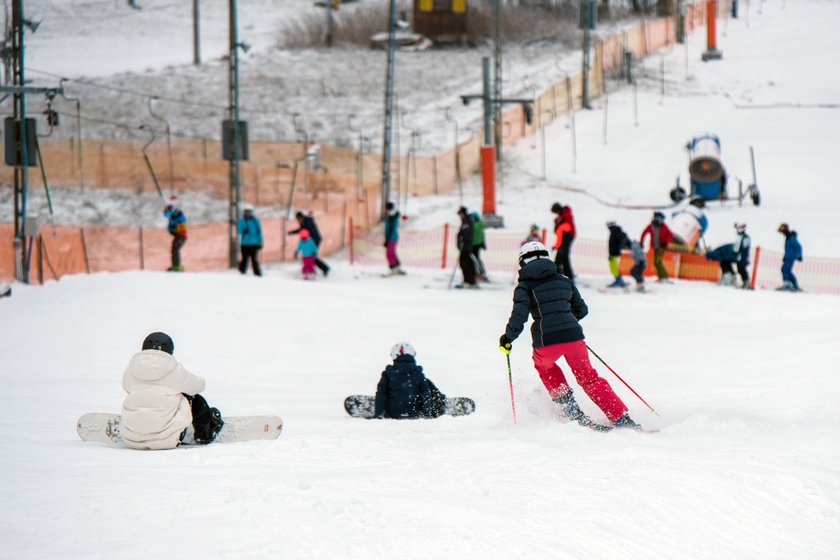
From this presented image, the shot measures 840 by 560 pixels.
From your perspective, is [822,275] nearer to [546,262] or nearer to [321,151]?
[546,262]

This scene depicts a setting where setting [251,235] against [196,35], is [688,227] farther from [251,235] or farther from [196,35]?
[196,35]

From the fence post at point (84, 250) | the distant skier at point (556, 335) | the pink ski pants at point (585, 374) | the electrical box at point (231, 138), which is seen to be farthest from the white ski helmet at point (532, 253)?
the electrical box at point (231, 138)

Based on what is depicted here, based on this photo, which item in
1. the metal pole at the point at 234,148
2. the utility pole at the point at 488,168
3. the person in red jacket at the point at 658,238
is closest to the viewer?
the person in red jacket at the point at 658,238

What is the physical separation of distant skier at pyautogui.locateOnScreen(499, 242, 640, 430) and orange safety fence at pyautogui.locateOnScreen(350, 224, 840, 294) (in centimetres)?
1263

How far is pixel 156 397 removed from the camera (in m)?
7.75

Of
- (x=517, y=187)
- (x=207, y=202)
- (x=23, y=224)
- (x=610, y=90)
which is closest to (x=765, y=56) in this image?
(x=610, y=90)

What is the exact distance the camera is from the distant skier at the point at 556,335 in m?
8.87

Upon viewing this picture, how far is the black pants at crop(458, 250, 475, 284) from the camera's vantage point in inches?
798

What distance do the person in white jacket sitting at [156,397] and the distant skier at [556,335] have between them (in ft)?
8.52

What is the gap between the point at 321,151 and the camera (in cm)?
3581

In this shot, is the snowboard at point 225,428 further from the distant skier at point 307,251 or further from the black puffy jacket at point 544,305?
the distant skier at point 307,251

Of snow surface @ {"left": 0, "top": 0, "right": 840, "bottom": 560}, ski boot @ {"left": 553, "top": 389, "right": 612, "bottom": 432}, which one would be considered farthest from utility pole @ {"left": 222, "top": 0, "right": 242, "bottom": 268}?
ski boot @ {"left": 553, "top": 389, "right": 612, "bottom": 432}

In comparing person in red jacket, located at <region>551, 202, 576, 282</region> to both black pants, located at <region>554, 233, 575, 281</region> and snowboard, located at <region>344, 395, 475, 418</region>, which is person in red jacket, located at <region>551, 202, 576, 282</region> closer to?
black pants, located at <region>554, 233, 575, 281</region>

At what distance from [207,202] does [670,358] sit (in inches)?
909
